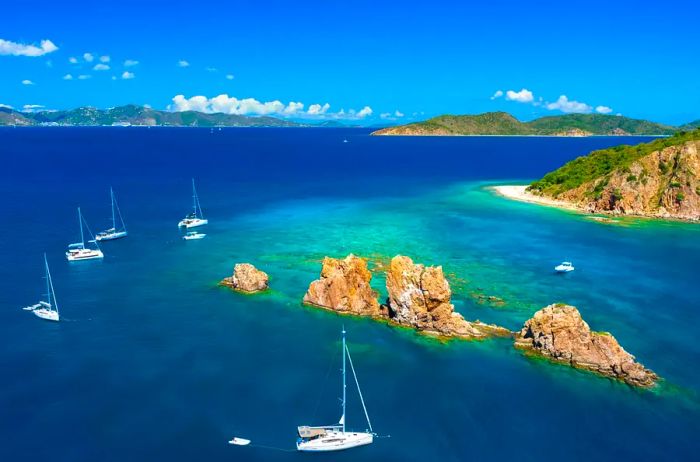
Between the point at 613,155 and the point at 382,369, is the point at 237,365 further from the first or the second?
the point at 613,155

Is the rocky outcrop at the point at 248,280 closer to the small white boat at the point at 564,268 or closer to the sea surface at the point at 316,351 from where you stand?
the sea surface at the point at 316,351

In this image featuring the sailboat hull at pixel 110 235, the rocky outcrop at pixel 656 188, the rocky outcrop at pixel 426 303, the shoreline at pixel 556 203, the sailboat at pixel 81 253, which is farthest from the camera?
the rocky outcrop at pixel 656 188

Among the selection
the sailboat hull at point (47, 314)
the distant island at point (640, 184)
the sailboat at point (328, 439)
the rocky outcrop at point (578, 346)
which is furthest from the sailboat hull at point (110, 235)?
the distant island at point (640, 184)

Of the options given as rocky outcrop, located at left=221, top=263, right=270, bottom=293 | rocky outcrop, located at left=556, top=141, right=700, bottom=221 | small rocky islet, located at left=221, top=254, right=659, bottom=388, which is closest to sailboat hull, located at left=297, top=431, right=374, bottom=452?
small rocky islet, located at left=221, top=254, right=659, bottom=388

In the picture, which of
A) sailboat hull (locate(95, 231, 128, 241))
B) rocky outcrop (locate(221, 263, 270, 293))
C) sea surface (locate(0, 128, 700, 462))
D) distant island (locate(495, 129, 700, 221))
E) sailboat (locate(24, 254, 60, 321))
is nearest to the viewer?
sea surface (locate(0, 128, 700, 462))

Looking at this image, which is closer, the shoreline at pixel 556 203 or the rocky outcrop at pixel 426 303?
the rocky outcrop at pixel 426 303

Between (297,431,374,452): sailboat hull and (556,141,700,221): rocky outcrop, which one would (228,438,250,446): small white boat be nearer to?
(297,431,374,452): sailboat hull
